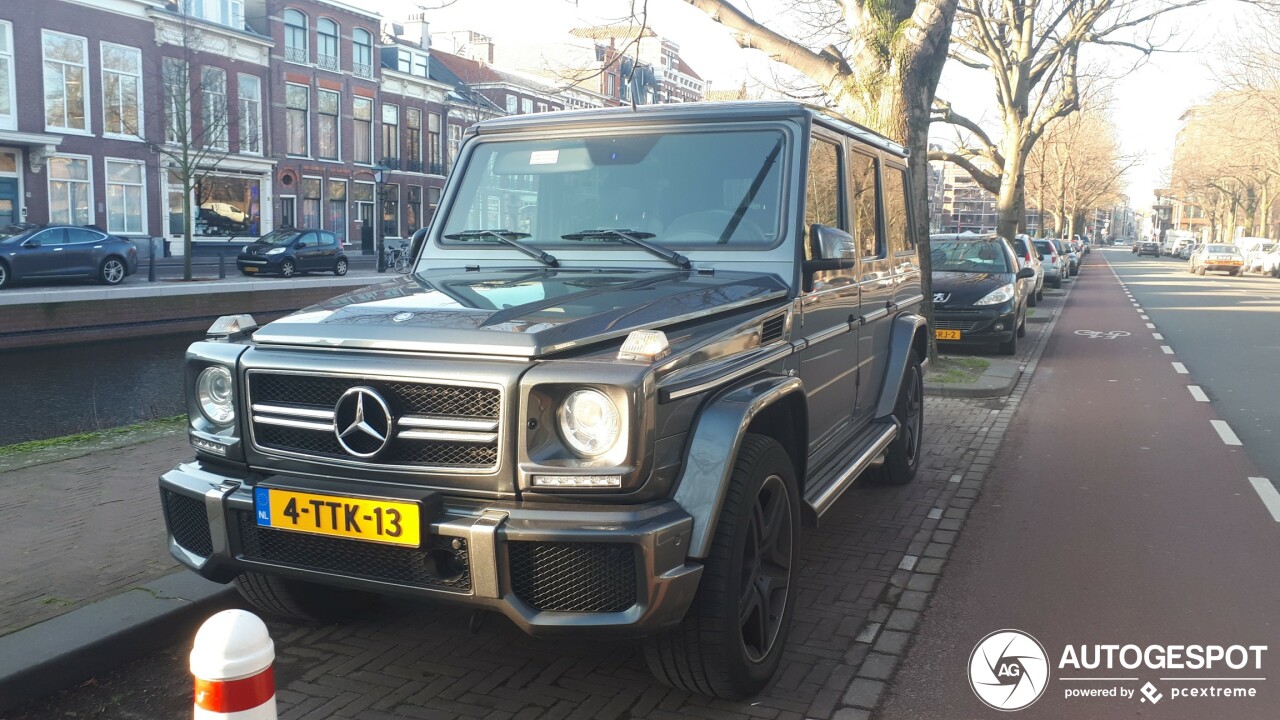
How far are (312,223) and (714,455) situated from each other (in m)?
45.5

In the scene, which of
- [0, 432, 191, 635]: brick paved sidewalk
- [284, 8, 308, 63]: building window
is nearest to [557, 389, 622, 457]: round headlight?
[0, 432, 191, 635]: brick paved sidewalk

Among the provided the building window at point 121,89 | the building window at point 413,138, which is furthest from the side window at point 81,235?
the building window at point 413,138

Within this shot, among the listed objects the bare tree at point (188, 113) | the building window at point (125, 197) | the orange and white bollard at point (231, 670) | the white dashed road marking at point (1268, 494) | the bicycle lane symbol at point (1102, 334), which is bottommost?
the white dashed road marking at point (1268, 494)

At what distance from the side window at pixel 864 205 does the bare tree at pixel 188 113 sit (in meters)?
25.0

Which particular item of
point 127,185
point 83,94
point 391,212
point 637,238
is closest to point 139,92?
point 83,94

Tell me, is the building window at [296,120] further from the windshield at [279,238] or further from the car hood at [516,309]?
the car hood at [516,309]

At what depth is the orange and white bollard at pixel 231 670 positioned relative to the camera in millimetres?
2021

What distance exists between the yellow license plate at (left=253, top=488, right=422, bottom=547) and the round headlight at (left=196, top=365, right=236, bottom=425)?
41cm

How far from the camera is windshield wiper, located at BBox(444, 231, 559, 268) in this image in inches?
167

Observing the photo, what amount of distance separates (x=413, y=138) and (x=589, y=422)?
170 ft

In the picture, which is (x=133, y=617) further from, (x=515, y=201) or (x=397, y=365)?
(x=515, y=201)

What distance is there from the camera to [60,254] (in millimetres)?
22891

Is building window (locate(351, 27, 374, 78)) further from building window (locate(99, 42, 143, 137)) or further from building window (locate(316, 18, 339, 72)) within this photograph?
building window (locate(99, 42, 143, 137))

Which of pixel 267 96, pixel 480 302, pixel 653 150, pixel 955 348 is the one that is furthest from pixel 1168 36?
pixel 267 96
